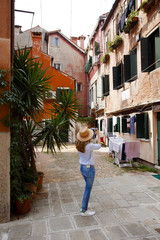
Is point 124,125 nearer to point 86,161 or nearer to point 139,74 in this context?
point 139,74

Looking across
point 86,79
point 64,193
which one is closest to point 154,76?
point 64,193

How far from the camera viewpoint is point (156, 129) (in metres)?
7.58

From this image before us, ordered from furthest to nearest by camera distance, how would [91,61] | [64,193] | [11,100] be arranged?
[91,61]
[64,193]
[11,100]

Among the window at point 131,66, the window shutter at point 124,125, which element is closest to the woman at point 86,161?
the window at point 131,66

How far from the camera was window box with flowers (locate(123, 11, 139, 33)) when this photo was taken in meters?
8.94

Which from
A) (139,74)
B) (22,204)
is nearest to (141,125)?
(139,74)

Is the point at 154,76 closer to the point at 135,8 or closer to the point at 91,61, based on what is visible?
the point at 135,8

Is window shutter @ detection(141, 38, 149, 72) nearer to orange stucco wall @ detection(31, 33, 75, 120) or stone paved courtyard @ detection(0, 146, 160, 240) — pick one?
stone paved courtyard @ detection(0, 146, 160, 240)

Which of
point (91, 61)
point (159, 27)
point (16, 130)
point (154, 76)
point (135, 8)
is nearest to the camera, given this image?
point (16, 130)

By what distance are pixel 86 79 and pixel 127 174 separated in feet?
60.7

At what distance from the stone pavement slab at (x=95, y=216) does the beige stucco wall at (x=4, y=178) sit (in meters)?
0.20

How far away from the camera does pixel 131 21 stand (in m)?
9.09

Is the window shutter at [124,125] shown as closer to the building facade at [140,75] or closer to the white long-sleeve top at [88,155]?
the building facade at [140,75]

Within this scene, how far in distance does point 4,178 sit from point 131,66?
311 inches
